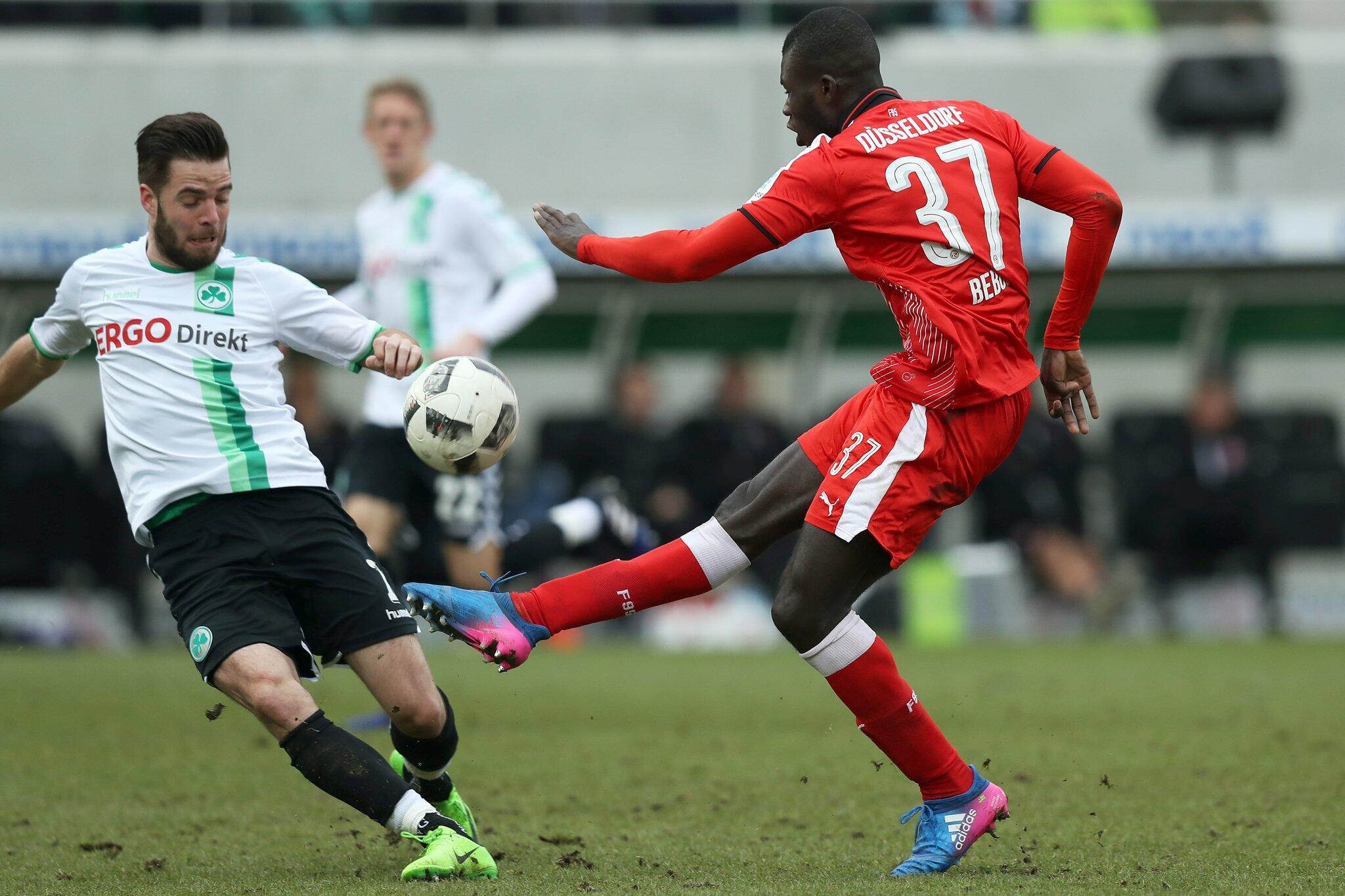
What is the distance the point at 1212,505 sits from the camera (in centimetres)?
1277

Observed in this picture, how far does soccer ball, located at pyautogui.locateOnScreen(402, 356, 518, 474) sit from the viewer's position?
4613 millimetres

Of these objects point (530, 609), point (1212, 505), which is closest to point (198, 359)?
point (530, 609)

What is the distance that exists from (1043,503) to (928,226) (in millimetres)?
8958

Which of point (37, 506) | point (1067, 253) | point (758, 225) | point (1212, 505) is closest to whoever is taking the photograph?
point (758, 225)

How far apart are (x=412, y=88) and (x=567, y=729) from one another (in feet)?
9.28

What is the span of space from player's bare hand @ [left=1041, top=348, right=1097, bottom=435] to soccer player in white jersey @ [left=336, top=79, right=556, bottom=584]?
2.75 metres

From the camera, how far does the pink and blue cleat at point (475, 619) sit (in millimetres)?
4188

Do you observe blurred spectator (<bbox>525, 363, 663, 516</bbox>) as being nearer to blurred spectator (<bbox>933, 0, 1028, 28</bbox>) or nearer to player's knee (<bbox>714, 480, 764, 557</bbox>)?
blurred spectator (<bbox>933, 0, 1028, 28</bbox>)

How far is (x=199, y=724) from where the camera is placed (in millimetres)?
7566

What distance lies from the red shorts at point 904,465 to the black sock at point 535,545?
3.46 metres

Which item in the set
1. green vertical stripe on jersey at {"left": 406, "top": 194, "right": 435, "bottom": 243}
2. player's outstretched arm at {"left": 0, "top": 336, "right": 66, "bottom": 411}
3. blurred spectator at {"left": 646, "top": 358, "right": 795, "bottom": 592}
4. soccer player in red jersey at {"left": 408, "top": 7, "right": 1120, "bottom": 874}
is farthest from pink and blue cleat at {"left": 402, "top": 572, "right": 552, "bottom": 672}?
blurred spectator at {"left": 646, "top": 358, "right": 795, "bottom": 592}

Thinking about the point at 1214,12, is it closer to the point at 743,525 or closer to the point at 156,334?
the point at 743,525

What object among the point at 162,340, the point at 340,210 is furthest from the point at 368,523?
the point at 340,210

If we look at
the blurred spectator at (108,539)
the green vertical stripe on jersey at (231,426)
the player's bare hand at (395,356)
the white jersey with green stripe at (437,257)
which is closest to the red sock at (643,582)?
the player's bare hand at (395,356)
